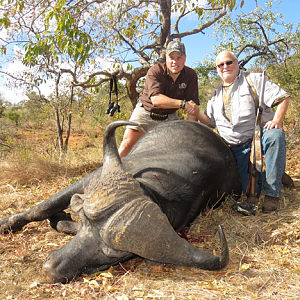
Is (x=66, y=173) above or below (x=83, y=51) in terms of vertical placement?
below

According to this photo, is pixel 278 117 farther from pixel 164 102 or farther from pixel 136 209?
pixel 136 209

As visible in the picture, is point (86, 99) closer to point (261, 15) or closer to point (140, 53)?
point (140, 53)

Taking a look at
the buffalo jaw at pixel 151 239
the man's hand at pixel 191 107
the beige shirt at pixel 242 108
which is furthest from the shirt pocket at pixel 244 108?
the buffalo jaw at pixel 151 239

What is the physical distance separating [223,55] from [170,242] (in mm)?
2775

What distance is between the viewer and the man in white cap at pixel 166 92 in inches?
169

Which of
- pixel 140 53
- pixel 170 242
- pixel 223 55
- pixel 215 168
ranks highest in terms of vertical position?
pixel 140 53

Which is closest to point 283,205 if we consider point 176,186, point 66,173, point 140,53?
point 176,186

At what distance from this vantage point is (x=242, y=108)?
385cm

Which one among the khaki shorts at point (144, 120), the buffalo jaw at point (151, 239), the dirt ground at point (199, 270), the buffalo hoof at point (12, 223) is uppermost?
the khaki shorts at point (144, 120)

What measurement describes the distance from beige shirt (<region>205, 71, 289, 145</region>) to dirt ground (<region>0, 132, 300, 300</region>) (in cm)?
96

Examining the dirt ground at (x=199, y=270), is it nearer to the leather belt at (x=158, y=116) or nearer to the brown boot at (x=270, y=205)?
the brown boot at (x=270, y=205)

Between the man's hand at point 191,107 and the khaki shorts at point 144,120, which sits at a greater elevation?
the man's hand at point 191,107

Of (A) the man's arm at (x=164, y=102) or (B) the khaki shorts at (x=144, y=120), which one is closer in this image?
(A) the man's arm at (x=164, y=102)

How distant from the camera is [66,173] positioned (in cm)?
568
